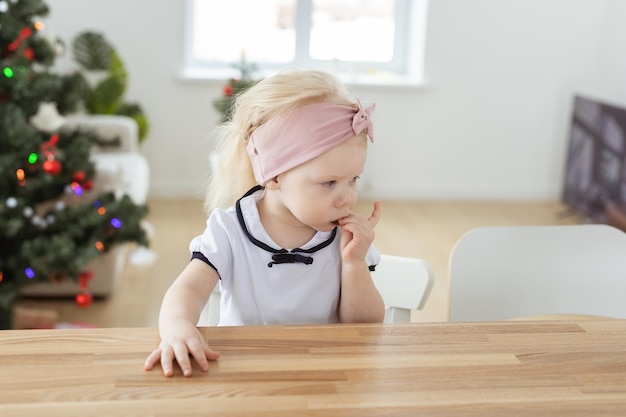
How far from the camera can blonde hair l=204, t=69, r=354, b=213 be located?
1318 mm

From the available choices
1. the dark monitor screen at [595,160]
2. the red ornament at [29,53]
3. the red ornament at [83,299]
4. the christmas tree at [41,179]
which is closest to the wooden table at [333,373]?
the christmas tree at [41,179]

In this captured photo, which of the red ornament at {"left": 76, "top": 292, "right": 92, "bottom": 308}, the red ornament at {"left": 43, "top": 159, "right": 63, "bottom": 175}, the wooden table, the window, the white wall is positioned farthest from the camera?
the window

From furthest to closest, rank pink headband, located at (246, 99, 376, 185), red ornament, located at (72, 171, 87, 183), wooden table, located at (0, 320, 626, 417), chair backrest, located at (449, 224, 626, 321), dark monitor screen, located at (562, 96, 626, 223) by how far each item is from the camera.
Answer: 1. dark monitor screen, located at (562, 96, 626, 223)
2. red ornament, located at (72, 171, 87, 183)
3. chair backrest, located at (449, 224, 626, 321)
4. pink headband, located at (246, 99, 376, 185)
5. wooden table, located at (0, 320, 626, 417)

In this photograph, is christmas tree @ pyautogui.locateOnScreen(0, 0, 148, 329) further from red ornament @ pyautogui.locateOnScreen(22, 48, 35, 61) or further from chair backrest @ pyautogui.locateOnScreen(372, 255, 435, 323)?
chair backrest @ pyautogui.locateOnScreen(372, 255, 435, 323)

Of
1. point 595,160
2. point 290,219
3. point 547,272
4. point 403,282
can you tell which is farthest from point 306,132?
point 595,160

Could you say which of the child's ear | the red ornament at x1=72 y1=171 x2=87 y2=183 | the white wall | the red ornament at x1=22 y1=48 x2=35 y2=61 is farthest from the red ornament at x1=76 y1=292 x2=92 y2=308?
the child's ear

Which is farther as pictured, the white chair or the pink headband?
the white chair

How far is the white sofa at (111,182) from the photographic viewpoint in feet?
11.3

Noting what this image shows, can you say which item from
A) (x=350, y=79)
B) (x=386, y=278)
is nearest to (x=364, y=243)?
(x=386, y=278)

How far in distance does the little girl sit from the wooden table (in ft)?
0.54

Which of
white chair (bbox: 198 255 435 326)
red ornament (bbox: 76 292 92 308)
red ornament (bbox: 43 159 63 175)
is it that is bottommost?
red ornament (bbox: 76 292 92 308)

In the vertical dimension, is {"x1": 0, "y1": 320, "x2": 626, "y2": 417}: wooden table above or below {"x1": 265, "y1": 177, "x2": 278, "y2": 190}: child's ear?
below

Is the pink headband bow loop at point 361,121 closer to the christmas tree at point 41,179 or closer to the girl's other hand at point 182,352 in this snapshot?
the girl's other hand at point 182,352

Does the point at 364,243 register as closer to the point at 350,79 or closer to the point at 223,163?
the point at 223,163
